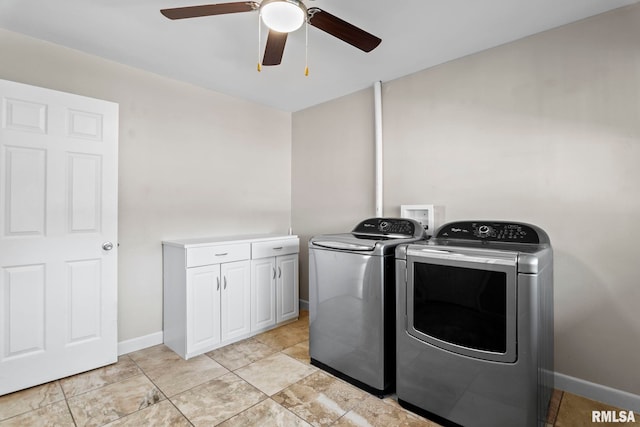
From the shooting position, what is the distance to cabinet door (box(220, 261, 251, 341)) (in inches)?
111

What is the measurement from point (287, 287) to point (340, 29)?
8.01 ft

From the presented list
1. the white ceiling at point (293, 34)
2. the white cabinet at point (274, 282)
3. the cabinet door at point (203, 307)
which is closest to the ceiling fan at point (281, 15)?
the white ceiling at point (293, 34)

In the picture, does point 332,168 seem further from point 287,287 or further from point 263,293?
point 263,293

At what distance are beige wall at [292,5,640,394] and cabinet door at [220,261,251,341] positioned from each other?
5.52ft

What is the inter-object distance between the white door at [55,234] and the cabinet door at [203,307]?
559mm

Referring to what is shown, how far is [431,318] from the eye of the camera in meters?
1.85

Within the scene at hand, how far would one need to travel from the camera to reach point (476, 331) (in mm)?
1682

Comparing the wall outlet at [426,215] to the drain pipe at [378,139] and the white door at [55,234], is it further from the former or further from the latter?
the white door at [55,234]

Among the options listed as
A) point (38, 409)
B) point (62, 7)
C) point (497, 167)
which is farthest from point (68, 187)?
point (497, 167)

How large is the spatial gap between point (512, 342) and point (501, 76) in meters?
1.89

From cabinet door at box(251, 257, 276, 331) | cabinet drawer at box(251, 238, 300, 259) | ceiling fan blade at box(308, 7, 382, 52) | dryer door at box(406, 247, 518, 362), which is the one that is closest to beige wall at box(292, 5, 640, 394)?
dryer door at box(406, 247, 518, 362)

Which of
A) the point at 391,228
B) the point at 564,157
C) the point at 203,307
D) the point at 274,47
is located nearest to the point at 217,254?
the point at 203,307

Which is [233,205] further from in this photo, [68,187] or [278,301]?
[68,187]

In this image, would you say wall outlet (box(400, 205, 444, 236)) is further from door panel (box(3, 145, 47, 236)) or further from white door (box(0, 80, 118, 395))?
door panel (box(3, 145, 47, 236))
